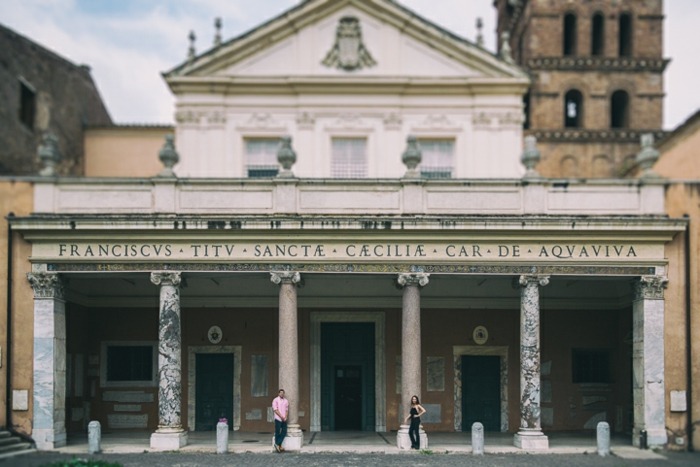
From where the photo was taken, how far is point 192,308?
26.9 meters

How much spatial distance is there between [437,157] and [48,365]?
45.1 ft

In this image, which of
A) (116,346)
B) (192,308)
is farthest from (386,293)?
(116,346)

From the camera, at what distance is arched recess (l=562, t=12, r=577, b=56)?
157 feet

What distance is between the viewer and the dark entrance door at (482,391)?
2658cm

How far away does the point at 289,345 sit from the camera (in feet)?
72.7

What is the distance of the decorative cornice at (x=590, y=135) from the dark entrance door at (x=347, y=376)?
22918 millimetres

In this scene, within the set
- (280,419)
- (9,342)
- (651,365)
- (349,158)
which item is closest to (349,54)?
(349,158)

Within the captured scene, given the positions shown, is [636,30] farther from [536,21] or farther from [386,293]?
[386,293]

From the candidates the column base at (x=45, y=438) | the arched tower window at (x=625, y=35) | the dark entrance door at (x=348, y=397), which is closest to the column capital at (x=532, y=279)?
the dark entrance door at (x=348, y=397)

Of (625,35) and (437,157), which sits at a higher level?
(625,35)

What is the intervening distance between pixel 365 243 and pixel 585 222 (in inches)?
222

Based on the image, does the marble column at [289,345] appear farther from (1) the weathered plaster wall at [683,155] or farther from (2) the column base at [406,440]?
(1) the weathered plaster wall at [683,155]

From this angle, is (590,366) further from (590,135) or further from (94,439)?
(590,135)

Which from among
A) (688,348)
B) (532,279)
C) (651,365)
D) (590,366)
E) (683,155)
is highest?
(683,155)
